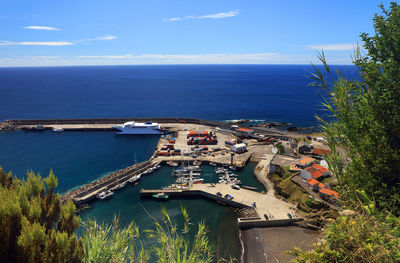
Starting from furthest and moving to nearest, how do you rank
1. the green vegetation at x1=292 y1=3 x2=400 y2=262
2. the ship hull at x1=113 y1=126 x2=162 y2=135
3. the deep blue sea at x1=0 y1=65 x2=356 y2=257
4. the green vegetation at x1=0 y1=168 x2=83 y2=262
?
the ship hull at x1=113 y1=126 x2=162 y2=135 → the deep blue sea at x1=0 y1=65 x2=356 y2=257 → the green vegetation at x1=0 y1=168 x2=83 y2=262 → the green vegetation at x1=292 y1=3 x2=400 y2=262

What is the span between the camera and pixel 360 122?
26.5 ft

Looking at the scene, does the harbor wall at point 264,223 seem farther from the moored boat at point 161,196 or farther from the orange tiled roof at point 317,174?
the moored boat at point 161,196

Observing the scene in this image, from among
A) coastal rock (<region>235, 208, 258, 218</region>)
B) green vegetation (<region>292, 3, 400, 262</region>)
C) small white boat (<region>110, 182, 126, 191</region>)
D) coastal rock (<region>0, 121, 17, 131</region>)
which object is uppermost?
green vegetation (<region>292, 3, 400, 262</region>)

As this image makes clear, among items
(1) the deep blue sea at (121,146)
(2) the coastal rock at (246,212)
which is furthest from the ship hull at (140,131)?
(2) the coastal rock at (246,212)

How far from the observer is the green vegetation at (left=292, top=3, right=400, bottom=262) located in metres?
7.07

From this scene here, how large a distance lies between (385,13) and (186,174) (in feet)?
132

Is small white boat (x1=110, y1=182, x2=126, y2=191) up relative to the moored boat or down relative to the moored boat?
up

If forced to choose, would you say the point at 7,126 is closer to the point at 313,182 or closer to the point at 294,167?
the point at 294,167

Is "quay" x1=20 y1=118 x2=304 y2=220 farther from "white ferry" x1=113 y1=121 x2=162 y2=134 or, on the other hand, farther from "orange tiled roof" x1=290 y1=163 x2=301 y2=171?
"orange tiled roof" x1=290 y1=163 x2=301 y2=171

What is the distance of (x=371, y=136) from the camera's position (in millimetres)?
7699

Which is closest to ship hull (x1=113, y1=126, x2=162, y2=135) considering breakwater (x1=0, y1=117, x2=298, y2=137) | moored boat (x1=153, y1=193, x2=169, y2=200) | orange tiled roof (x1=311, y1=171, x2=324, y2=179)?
breakwater (x1=0, y1=117, x2=298, y2=137)

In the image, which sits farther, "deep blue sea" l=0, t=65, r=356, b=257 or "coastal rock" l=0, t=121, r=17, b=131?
"coastal rock" l=0, t=121, r=17, b=131

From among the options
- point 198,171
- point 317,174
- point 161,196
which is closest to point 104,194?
point 161,196

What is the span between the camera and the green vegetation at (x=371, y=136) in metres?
7.07
